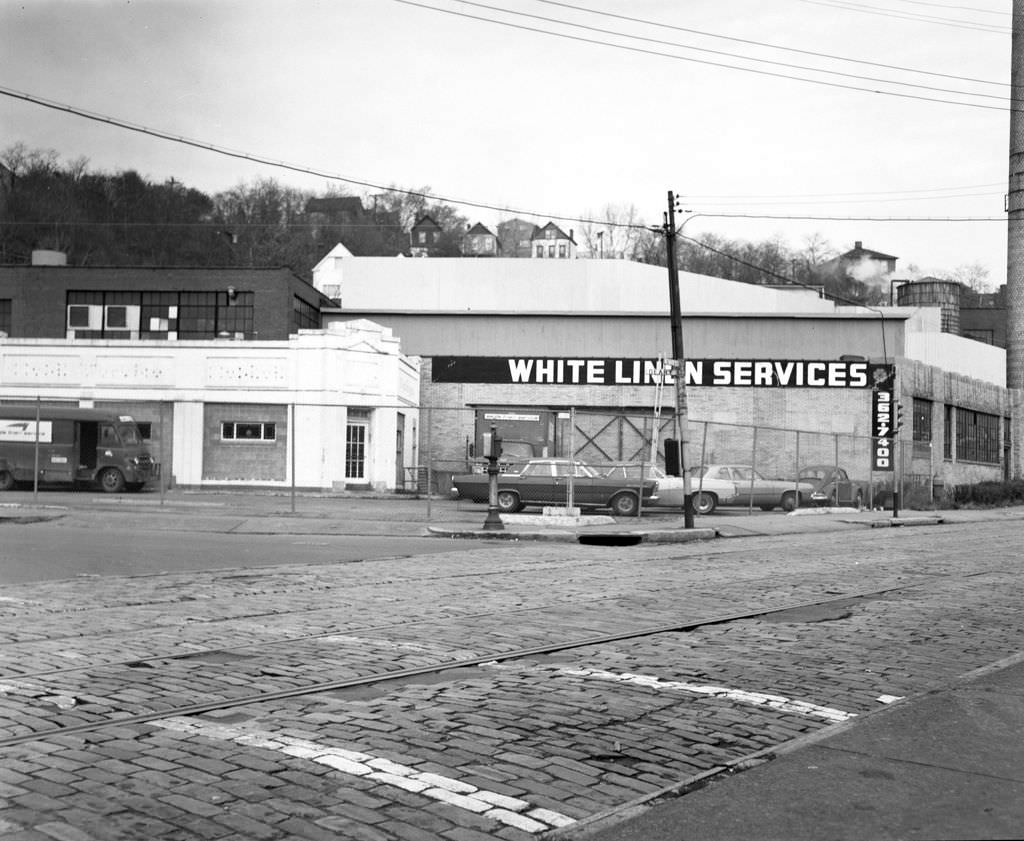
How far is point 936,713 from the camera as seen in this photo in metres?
7.04

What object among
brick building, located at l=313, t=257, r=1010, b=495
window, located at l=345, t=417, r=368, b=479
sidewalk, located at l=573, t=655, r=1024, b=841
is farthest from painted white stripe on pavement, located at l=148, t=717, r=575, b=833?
brick building, located at l=313, t=257, r=1010, b=495

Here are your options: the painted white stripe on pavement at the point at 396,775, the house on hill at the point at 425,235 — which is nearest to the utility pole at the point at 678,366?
the painted white stripe on pavement at the point at 396,775

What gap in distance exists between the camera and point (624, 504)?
29.8 metres

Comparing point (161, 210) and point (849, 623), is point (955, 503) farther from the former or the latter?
point (849, 623)

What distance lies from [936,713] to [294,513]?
20.6m

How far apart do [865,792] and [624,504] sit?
24.5 meters

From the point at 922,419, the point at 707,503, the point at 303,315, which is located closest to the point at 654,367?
the point at 922,419

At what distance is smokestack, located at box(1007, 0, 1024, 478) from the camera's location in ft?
169

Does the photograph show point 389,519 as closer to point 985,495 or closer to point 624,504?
point 624,504

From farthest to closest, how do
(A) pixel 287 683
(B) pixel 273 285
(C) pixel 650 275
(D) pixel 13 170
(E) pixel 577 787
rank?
(C) pixel 650 275 < (B) pixel 273 285 < (D) pixel 13 170 < (A) pixel 287 683 < (E) pixel 577 787

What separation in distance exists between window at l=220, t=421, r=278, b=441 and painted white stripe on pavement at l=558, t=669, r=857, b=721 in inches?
1211

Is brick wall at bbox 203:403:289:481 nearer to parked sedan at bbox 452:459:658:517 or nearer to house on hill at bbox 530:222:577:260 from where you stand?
parked sedan at bbox 452:459:658:517

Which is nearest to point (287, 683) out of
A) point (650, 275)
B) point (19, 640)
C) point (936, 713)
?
point (19, 640)

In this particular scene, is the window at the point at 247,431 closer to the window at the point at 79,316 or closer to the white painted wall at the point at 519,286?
the window at the point at 79,316
